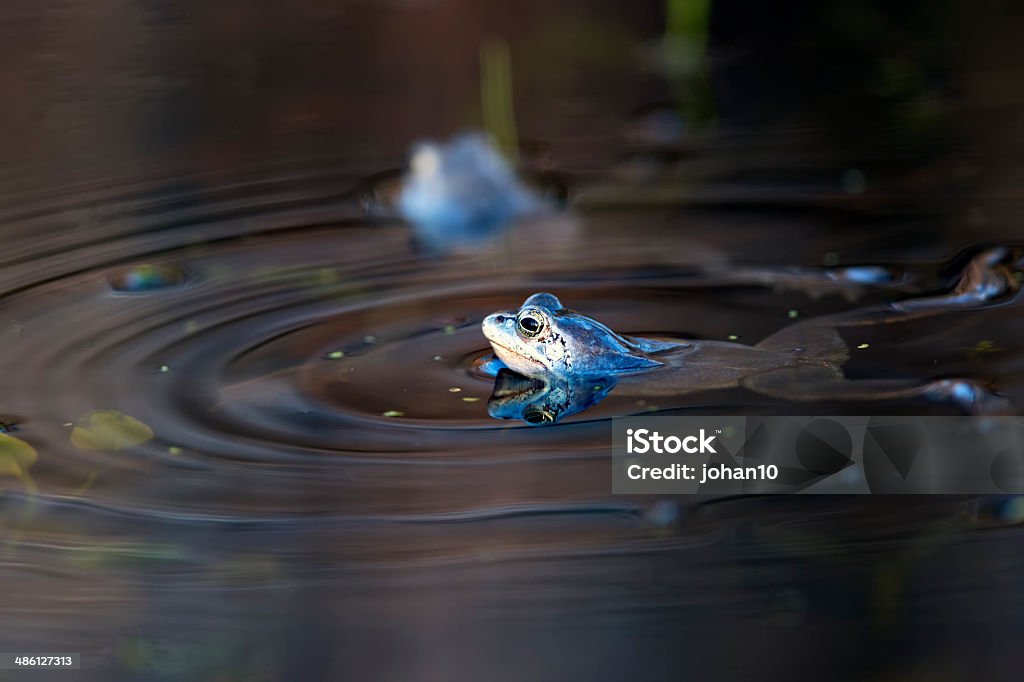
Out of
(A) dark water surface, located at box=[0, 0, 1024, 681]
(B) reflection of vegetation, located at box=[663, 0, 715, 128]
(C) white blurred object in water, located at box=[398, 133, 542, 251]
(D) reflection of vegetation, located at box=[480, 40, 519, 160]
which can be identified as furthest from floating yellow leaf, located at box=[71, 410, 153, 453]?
(B) reflection of vegetation, located at box=[663, 0, 715, 128]

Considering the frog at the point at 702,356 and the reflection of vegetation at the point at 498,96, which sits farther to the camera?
the reflection of vegetation at the point at 498,96

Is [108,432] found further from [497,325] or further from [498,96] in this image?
[498,96]

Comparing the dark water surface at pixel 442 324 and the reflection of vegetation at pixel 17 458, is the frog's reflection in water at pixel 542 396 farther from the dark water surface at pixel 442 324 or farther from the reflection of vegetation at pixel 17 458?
the reflection of vegetation at pixel 17 458

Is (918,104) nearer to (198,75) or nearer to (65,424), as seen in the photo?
(198,75)

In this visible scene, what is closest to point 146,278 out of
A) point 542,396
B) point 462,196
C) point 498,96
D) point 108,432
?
point 108,432

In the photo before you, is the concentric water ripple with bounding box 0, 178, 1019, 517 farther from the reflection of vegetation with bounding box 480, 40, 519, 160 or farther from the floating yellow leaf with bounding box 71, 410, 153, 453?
A: the reflection of vegetation with bounding box 480, 40, 519, 160

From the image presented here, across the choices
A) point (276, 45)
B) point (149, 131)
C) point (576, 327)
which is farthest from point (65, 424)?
point (276, 45)

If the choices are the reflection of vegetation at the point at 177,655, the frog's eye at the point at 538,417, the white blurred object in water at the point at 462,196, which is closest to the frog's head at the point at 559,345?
the frog's eye at the point at 538,417
